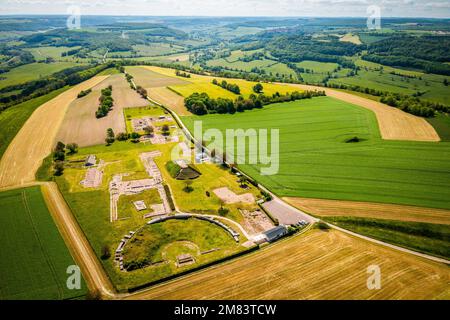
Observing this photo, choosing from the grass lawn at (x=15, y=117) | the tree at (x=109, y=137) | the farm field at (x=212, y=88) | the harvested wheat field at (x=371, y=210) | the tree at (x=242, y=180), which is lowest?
the harvested wheat field at (x=371, y=210)

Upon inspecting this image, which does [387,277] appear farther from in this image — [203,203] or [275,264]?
[203,203]

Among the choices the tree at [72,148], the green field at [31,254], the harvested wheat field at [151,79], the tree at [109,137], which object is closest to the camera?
the green field at [31,254]

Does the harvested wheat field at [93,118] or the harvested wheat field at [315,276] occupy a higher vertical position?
the harvested wheat field at [93,118]

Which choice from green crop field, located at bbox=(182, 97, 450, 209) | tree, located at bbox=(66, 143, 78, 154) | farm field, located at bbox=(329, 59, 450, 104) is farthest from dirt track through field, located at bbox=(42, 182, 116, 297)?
farm field, located at bbox=(329, 59, 450, 104)

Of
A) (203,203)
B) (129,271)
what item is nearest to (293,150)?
(203,203)

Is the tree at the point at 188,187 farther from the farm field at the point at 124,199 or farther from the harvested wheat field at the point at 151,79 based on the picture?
the harvested wheat field at the point at 151,79

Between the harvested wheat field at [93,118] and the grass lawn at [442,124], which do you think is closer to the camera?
the grass lawn at [442,124]

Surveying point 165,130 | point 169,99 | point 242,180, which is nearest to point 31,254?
point 242,180

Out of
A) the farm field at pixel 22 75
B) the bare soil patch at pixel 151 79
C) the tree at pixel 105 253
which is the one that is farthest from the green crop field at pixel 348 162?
the farm field at pixel 22 75
